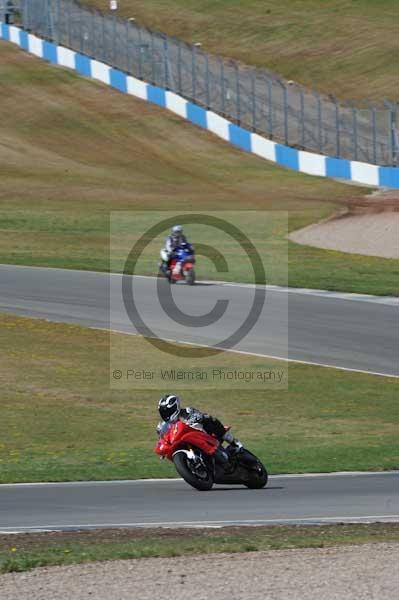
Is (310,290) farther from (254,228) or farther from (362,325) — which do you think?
(254,228)

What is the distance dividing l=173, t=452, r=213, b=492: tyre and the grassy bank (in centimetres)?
1701

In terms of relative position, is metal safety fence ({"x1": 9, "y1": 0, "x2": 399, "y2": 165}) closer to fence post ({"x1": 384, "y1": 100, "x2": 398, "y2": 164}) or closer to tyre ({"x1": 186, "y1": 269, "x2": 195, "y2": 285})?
fence post ({"x1": 384, "y1": 100, "x2": 398, "y2": 164})

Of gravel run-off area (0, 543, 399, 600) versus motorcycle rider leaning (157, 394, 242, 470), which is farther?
motorcycle rider leaning (157, 394, 242, 470)

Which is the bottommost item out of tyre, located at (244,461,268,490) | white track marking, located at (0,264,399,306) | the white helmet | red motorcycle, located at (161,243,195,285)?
tyre, located at (244,461,268,490)

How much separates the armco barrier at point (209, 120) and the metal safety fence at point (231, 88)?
1.02 m

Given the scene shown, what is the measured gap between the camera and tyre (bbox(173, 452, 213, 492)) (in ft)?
49.1

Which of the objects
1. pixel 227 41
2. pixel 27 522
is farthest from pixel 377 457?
pixel 227 41

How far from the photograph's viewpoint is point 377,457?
1758 centimetres

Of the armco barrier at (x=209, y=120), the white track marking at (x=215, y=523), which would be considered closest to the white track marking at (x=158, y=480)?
the white track marking at (x=215, y=523)

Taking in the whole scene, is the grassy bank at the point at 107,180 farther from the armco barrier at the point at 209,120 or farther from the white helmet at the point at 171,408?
the white helmet at the point at 171,408

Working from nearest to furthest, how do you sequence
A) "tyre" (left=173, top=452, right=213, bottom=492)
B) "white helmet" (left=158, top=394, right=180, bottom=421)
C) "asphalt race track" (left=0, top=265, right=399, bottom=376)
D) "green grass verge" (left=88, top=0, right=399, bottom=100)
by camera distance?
"tyre" (left=173, top=452, right=213, bottom=492) → "white helmet" (left=158, top=394, right=180, bottom=421) → "asphalt race track" (left=0, top=265, right=399, bottom=376) → "green grass verge" (left=88, top=0, right=399, bottom=100)

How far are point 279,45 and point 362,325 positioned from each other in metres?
43.1

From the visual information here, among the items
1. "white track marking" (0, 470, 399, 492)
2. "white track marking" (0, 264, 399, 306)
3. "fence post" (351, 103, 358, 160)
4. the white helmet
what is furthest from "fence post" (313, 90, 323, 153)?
the white helmet

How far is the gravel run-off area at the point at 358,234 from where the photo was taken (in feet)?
124
